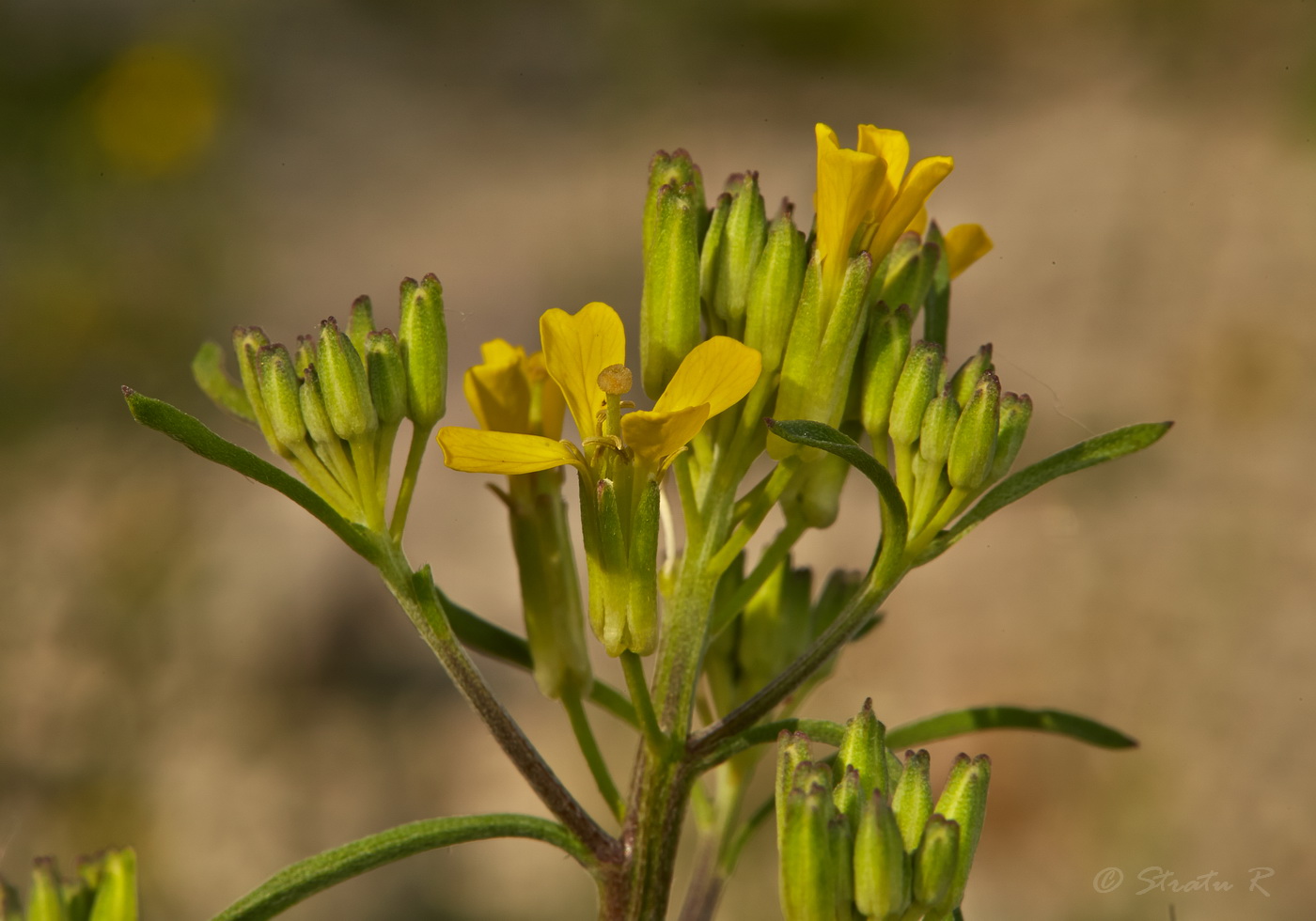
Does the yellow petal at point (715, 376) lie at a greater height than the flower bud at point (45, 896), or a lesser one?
greater

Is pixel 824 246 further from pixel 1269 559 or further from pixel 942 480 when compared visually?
pixel 1269 559

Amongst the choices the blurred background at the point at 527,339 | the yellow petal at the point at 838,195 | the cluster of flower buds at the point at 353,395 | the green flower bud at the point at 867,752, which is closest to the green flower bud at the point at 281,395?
the cluster of flower buds at the point at 353,395

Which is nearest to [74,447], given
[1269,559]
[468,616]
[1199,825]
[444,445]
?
[468,616]

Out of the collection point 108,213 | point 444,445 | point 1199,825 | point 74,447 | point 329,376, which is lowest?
point 1199,825

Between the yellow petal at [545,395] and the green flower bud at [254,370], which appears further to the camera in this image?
the yellow petal at [545,395]

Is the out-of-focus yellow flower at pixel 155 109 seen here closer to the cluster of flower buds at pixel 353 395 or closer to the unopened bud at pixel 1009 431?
the cluster of flower buds at pixel 353 395

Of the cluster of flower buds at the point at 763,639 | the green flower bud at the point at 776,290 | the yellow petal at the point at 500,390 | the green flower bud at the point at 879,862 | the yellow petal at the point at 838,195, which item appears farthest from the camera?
the cluster of flower buds at the point at 763,639

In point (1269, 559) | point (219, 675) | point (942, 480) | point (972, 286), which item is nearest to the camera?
point (942, 480)

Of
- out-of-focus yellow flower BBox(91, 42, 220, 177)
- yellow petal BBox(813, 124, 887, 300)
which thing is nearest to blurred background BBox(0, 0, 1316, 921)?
out-of-focus yellow flower BBox(91, 42, 220, 177)
